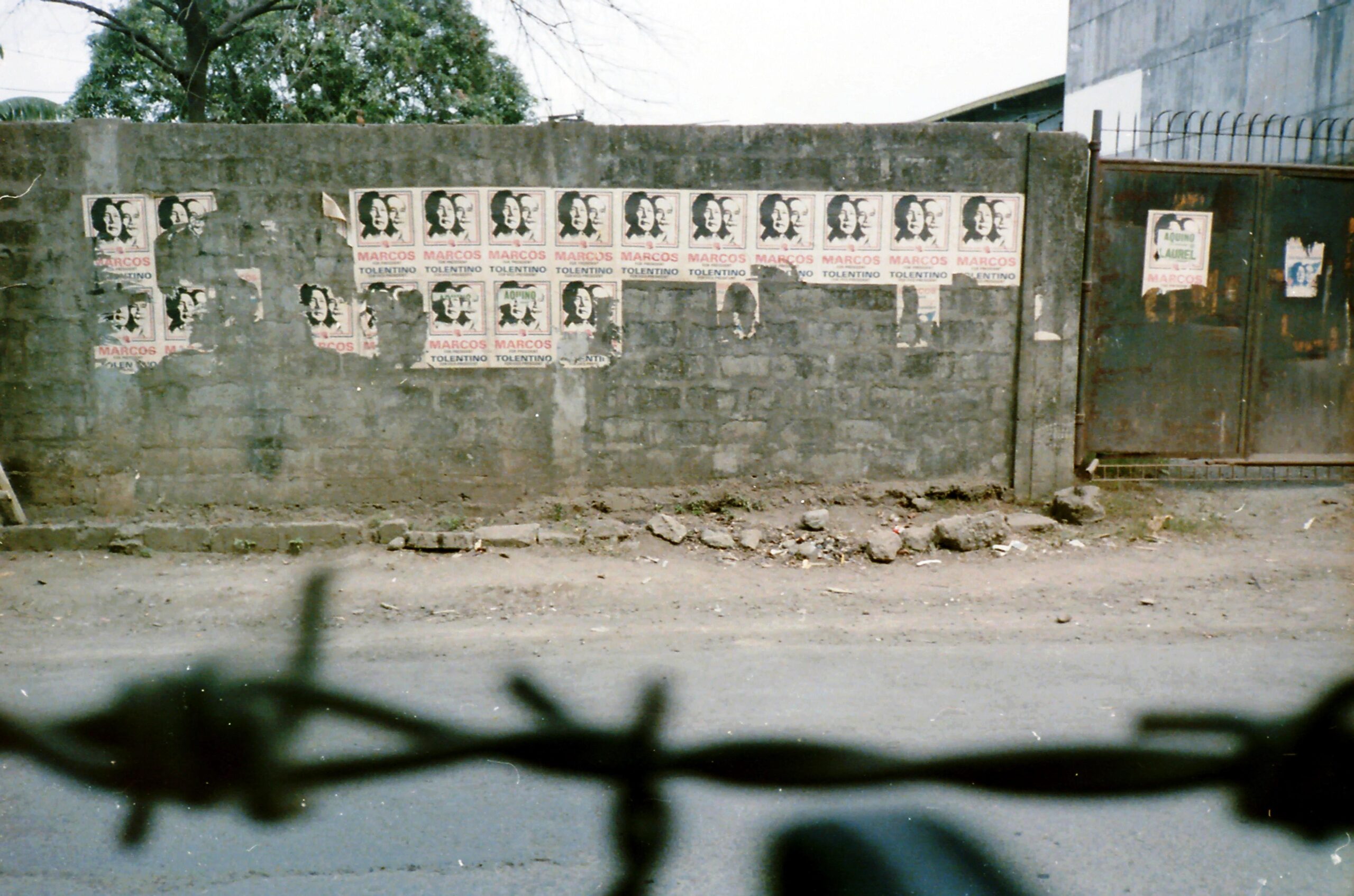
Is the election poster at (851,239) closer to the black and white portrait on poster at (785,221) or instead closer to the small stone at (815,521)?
the black and white portrait on poster at (785,221)

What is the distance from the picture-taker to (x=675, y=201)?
614 centimetres

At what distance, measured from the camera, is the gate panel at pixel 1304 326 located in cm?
660

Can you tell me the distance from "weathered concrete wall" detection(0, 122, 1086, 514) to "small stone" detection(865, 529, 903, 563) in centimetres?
69

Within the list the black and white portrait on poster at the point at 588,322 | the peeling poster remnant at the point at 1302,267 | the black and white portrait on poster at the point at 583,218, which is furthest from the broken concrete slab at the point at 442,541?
the peeling poster remnant at the point at 1302,267

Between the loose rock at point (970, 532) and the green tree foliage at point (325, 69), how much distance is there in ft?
43.1

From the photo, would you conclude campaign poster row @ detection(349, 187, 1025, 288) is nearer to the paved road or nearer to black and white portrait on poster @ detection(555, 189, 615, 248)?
black and white portrait on poster @ detection(555, 189, 615, 248)

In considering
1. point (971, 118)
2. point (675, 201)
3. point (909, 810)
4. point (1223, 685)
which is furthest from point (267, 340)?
point (971, 118)

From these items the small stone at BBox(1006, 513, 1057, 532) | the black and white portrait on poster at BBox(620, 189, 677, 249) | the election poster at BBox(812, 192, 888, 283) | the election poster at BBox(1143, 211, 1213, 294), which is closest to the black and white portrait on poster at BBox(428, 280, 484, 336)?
the black and white portrait on poster at BBox(620, 189, 677, 249)

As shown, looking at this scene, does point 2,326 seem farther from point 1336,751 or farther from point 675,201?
point 1336,751

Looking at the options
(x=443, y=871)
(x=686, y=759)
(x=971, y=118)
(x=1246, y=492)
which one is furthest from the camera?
(x=971, y=118)

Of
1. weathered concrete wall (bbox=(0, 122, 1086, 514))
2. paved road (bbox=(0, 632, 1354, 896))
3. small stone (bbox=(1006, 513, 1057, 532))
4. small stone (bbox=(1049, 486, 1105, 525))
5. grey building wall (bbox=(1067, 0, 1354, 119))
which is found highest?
grey building wall (bbox=(1067, 0, 1354, 119))

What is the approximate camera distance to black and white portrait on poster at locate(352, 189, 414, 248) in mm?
6059

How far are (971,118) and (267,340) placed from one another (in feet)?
57.9

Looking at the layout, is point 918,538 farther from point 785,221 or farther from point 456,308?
point 456,308
